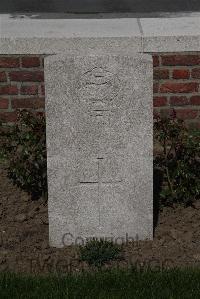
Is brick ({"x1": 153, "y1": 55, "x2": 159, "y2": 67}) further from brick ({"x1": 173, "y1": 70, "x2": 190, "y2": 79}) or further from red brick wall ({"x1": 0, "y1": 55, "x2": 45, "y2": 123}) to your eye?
red brick wall ({"x1": 0, "y1": 55, "x2": 45, "y2": 123})

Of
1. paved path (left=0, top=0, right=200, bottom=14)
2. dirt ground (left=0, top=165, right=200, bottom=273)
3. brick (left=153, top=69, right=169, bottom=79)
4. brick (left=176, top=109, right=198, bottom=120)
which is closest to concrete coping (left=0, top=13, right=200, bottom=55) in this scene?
brick (left=153, top=69, right=169, bottom=79)

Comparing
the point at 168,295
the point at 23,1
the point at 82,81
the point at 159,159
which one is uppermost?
the point at 23,1

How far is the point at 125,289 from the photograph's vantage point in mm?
4777

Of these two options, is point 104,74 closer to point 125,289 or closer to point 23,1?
point 125,289

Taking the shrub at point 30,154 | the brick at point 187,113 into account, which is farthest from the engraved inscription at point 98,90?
the brick at point 187,113

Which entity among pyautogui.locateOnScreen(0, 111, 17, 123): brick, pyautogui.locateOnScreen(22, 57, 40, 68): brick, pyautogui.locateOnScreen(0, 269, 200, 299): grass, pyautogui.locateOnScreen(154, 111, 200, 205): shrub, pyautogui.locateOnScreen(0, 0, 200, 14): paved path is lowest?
pyautogui.locateOnScreen(0, 269, 200, 299): grass

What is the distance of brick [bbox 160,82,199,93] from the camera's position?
7039 millimetres

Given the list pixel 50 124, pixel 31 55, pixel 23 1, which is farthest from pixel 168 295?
pixel 23 1

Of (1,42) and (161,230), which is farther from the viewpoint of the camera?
(1,42)

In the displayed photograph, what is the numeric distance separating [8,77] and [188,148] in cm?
190

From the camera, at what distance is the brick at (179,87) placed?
23.1 ft

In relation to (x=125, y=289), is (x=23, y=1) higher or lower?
higher

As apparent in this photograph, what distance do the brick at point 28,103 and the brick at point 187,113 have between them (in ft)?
3.86

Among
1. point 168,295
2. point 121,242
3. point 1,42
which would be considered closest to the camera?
point 168,295
